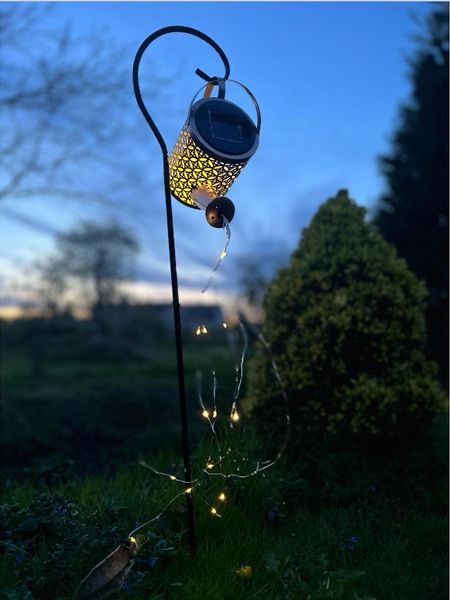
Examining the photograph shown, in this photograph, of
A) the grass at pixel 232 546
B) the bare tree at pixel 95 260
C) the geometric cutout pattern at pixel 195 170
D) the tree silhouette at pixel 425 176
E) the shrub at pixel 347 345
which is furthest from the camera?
the bare tree at pixel 95 260

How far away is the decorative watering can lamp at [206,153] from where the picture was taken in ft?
10.2

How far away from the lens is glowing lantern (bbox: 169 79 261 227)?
3.09 m

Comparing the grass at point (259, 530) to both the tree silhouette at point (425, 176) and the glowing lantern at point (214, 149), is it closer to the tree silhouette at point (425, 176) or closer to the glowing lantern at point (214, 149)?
the glowing lantern at point (214, 149)

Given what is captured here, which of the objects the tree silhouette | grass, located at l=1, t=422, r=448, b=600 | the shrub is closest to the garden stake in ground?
grass, located at l=1, t=422, r=448, b=600

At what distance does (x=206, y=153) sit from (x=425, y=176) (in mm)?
8241

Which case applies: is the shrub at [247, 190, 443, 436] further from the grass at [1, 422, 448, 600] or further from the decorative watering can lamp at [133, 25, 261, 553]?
the decorative watering can lamp at [133, 25, 261, 553]

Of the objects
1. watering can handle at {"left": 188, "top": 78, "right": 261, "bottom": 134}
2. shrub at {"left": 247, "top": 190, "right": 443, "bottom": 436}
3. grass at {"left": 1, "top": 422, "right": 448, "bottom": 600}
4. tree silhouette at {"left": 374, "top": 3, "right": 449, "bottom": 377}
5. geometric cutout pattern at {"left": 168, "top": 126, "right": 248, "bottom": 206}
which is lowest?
grass at {"left": 1, "top": 422, "right": 448, "bottom": 600}

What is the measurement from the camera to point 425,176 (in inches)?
412

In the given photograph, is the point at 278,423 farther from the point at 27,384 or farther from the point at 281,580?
the point at 27,384

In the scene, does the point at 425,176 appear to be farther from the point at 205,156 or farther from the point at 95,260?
the point at 95,260

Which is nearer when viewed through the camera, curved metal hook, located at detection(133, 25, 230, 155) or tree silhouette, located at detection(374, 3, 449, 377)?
curved metal hook, located at detection(133, 25, 230, 155)

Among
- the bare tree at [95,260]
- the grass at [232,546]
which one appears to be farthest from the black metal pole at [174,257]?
the bare tree at [95,260]

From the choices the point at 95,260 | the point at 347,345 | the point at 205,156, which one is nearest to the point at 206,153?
the point at 205,156

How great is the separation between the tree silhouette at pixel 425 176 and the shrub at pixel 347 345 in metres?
4.42
